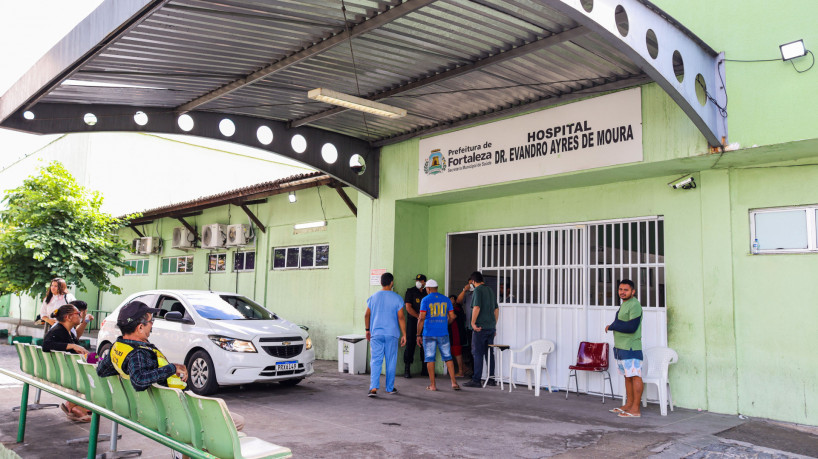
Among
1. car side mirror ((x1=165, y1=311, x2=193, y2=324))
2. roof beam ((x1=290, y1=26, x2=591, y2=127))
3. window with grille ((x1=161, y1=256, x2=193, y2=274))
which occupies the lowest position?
car side mirror ((x1=165, y1=311, x2=193, y2=324))

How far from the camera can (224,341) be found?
874 cm

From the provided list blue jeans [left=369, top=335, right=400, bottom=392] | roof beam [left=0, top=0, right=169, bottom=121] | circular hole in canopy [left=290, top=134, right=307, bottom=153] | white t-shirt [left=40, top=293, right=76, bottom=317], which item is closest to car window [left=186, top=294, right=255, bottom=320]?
white t-shirt [left=40, top=293, right=76, bottom=317]

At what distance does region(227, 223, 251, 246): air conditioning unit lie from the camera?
652 inches

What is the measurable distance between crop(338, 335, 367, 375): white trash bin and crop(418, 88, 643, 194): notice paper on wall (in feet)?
10.1

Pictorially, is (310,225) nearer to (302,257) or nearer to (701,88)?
(302,257)

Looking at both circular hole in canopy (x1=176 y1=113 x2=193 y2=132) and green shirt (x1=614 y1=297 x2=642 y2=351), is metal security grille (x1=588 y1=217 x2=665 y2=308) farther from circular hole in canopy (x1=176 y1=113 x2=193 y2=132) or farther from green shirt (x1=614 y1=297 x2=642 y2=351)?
circular hole in canopy (x1=176 y1=113 x2=193 y2=132)

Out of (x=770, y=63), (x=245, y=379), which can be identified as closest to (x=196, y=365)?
(x=245, y=379)

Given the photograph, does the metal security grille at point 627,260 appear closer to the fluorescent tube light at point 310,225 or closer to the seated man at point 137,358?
the seated man at point 137,358

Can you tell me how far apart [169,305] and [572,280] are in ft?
21.1

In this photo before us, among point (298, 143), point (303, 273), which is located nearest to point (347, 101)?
point (298, 143)

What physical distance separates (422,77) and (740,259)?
4979 millimetres

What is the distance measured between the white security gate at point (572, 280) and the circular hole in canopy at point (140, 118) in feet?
20.2

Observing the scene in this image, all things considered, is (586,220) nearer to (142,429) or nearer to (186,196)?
(142,429)

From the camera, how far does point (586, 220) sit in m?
9.89
